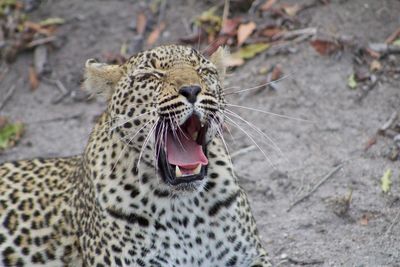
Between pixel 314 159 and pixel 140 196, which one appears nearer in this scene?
pixel 140 196

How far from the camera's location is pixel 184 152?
5887 mm

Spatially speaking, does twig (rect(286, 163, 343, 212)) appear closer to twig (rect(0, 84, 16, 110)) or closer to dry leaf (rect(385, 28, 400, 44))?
dry leaf (rect(385, 28, 400, 44))

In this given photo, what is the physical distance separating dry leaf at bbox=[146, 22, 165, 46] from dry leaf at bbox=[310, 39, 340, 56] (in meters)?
2.12

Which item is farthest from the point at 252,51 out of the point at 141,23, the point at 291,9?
the point at 141,23

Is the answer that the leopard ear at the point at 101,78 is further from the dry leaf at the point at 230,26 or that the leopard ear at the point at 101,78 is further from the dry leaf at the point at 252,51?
the dry leaf at the point at 230,26

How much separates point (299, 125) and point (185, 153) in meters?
3.55

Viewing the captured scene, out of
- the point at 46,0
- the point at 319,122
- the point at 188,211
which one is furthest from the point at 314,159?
the point at 46,0

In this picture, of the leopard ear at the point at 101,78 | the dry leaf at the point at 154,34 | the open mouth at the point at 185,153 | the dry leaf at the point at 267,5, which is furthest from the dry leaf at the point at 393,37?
the open mouth at the point at 185,153

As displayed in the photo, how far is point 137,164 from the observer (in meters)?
6.05

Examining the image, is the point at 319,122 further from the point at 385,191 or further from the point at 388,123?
the point at 385,191

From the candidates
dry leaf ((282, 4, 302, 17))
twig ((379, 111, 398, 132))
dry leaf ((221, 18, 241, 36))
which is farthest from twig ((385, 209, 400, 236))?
dry leaf ((221, 18, 241, 36))

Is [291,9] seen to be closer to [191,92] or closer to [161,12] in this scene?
[161,12]

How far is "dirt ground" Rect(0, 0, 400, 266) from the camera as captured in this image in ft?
25.4

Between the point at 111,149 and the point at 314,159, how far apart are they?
2.96 meters
